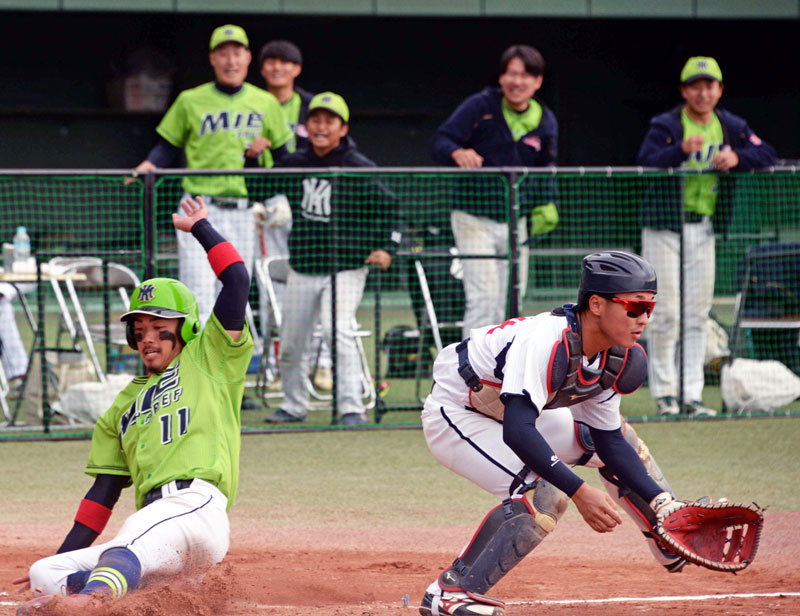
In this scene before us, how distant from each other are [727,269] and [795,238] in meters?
1.44

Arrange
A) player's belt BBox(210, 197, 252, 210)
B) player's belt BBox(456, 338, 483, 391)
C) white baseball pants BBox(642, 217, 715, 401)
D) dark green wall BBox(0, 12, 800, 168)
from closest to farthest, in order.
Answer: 1. player's belt BBox(456, 338, 483, 391)
2. player's belt BBox(210, 197, 252, 210)
3. white baseball pants BBox(642, 217, 715, 401)
4. dark green wall BBox(0, 12, 800, 168)

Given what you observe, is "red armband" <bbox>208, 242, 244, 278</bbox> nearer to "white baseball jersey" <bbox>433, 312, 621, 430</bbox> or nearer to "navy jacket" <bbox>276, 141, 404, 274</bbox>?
"white baseball jersey" <bbox>433, 312, 621, 430</bbox>

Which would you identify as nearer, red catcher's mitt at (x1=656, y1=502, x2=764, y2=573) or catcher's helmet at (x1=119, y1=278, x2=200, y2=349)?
red catcher's mitt at (x1=656, y1=502, x2=764, y2=573)

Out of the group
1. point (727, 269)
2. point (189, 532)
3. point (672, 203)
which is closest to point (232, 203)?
point (672, 203)

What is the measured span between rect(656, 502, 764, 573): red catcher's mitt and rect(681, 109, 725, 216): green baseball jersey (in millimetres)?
4424

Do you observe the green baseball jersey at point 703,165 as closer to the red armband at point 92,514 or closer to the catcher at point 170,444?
the catcher at point 170,444

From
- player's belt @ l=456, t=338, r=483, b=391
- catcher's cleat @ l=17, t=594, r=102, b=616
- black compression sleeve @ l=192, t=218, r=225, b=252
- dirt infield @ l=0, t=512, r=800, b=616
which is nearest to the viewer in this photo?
catcher's cleat @ l=17, t=594, r=102, b=616

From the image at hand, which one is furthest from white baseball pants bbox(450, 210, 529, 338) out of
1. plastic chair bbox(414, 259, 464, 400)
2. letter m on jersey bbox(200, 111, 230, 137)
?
letter m on jersey bbox(200, 111, 230, 137)

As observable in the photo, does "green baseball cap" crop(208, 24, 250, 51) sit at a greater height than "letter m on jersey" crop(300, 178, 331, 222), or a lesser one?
greater

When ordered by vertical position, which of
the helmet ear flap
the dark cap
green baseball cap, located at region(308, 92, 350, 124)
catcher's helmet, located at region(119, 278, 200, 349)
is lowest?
the helmet ear flap

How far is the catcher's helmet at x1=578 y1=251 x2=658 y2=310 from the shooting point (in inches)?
148

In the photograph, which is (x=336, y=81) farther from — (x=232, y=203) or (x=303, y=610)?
(x=303, y=610)

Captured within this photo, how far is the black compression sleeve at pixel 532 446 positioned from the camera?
360cm

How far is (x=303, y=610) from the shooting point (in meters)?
3.99
